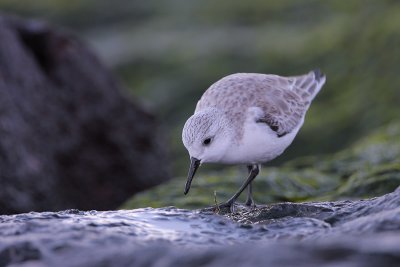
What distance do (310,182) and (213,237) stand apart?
12.8 feet

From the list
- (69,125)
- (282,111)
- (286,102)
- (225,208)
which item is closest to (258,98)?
(282,111)

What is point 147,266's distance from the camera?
11.6ft

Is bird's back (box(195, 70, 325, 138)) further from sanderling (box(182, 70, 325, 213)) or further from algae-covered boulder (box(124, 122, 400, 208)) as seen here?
algae-covered boulder (box(124, 122, 400, 208))

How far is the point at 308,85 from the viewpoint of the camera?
8.19m

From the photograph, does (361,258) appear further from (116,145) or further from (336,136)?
(336,136)

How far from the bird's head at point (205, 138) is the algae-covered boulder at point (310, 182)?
86cm

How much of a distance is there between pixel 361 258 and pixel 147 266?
977 mm

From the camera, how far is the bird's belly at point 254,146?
6402mm

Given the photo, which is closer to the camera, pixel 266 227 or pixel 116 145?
pixel 266 227

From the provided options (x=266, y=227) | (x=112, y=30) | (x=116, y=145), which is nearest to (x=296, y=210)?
(x=266, y=227)

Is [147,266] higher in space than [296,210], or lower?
lower

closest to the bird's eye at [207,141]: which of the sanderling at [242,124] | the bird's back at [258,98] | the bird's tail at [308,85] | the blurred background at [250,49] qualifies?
the sanderling at [242,124]

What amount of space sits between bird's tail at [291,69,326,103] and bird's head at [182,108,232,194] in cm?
165

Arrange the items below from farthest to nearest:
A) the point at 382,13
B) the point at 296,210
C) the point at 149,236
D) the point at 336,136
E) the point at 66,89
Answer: the point at 382,13 → the point at 336,136 → the point at 66,89 → the point at 296,210 → the point at 149,236
